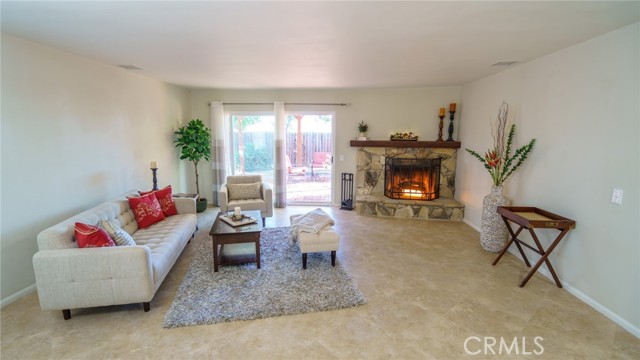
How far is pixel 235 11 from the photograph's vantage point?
2.08 meters

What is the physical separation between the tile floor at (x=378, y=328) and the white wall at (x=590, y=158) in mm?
333

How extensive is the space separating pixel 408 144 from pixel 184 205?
13.5 ft

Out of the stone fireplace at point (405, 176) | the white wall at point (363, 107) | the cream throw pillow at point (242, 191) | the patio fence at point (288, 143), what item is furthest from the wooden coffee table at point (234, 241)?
the white wall at point (363, 107)

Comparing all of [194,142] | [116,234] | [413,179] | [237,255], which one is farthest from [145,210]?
[413,179]

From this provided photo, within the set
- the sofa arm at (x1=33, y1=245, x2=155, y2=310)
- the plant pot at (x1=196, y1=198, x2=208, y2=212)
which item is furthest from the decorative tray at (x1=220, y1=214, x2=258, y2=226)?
the plant pot at (x1=196, y1=198, x2=208, y2=212)

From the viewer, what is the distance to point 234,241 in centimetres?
331

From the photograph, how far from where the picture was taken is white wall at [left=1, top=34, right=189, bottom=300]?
8.89 feet

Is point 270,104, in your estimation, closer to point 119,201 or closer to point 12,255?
point 119,201

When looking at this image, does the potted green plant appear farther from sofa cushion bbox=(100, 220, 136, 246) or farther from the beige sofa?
the beige sofa

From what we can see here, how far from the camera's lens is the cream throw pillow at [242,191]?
5094 millimetres

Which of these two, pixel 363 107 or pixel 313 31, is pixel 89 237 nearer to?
pixel 313 31

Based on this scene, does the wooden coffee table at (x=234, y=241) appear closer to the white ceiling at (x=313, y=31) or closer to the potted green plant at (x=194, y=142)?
the white ceiling at (x=313, y=31)

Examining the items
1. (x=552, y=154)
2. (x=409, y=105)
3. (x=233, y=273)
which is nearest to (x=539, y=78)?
(x=552, y=154)

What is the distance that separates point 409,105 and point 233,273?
4616 millimetres
